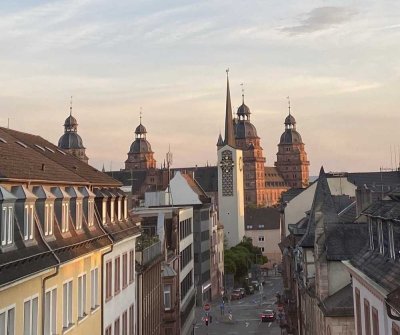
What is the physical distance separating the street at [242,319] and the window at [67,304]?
4597 centimetres

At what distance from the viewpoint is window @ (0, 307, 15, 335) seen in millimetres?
15531

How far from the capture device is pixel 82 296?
24047 millimetres

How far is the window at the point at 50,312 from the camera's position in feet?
63.1

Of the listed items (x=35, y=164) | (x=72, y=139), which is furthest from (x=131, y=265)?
(x=72, y=139)

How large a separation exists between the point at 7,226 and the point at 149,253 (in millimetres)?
24501

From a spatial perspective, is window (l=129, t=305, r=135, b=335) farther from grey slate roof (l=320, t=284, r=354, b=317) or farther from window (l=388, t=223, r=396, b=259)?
window (l=388, t=223, r=396, b=259)

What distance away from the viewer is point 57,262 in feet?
61.6

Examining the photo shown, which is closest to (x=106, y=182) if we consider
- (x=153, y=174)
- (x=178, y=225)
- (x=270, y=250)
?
(x=178, y=225)

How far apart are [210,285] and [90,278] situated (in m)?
74.5

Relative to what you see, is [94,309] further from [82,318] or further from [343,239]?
[343,239]

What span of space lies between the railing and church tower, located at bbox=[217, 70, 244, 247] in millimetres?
97934

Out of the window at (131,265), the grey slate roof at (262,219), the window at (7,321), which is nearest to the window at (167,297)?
the window at (131,265)

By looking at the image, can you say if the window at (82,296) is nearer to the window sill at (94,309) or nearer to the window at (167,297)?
the window sill at (94,309)

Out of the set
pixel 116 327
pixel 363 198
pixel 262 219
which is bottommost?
pixel 116 327
